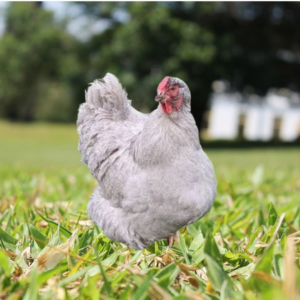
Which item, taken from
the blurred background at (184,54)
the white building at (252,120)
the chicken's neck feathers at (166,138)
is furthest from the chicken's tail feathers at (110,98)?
the white building at (252,120)

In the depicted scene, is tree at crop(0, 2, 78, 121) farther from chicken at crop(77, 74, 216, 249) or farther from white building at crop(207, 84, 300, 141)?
chicken at crop(77, 74, 216, 249)

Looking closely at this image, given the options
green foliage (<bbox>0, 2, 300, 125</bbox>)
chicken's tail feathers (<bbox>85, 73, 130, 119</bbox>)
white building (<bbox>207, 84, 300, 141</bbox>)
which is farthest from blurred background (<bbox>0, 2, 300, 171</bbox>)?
chicken's tail feathers (<bbox>85, 73, 130, 119</bbox>)

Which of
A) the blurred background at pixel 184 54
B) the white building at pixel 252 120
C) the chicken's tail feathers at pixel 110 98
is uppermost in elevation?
the blurred background at pixel 184 54

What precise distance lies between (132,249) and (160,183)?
41cm

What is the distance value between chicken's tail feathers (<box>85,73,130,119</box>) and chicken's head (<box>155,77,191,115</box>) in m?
0.43

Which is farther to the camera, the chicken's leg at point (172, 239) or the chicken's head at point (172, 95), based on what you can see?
the chicken's leg at point (172, 239)

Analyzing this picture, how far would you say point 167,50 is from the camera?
15633mm

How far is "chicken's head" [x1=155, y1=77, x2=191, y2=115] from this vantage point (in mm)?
1473

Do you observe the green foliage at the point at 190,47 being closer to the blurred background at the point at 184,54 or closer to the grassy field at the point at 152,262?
the blurred background at the point at 184,54

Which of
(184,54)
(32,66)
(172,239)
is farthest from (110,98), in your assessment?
(32,66)

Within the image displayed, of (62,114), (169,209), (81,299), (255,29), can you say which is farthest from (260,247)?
(62,114)

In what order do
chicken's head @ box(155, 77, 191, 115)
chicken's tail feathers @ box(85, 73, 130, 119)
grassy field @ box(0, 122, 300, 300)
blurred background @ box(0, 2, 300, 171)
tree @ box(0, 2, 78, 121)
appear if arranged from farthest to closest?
tree @ box(0, 2, 78, 121), blurred background @ box(0, 2, 300, 171), chicken's tail feathers @ box(85, 73, 130, 119), chicken's head @ box(155, 77, 191, 115), grassy field @ box(0, 122, 300, 300)

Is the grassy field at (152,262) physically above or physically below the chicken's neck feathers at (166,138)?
below

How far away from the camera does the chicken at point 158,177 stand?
4.84 ft
